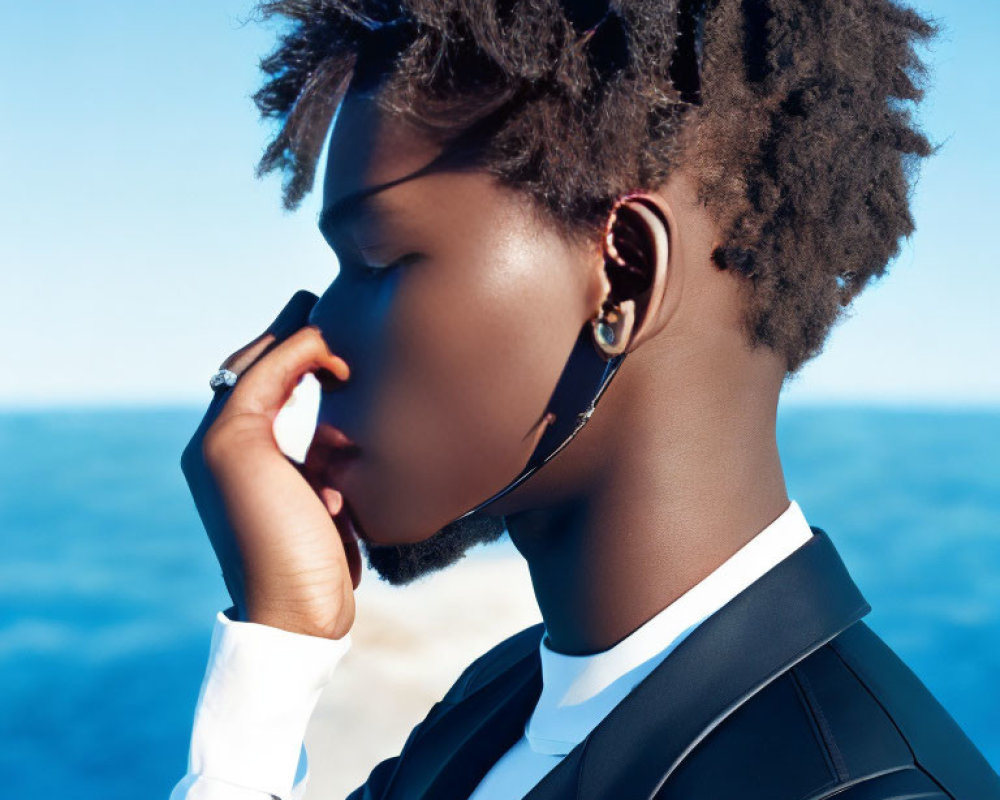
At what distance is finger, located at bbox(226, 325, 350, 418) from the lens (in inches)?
49.8

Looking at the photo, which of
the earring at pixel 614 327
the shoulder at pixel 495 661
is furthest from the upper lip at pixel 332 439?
the shoulder at pixel 495 661

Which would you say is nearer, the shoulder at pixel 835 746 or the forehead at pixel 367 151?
the shoulder at pixel 835 746

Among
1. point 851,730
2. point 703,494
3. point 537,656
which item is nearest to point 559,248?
point 703,494

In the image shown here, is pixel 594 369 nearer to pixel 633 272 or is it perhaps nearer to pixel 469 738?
pixel 633 272

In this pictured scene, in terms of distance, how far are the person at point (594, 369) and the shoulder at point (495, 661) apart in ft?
1.22

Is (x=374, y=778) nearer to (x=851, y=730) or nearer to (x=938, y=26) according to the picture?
(x=851, y=730)

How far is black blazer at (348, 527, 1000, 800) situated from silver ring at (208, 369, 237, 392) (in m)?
0.70

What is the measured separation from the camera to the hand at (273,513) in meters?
1.27

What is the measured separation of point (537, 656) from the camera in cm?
158

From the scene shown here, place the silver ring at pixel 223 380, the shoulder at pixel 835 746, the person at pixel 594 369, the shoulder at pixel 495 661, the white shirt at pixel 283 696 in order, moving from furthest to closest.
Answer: the shoulder at pixel 495 661 → the silver ring at pixel 223 380 → the white shirt at pixel 283 696 → the person at pixel 594 369 → the shoulder at pixel 835 746

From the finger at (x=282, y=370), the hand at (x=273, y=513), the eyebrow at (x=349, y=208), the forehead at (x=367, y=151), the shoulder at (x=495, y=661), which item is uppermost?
the forehead at (x=367, y=151)

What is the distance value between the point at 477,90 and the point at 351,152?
0.17 metres

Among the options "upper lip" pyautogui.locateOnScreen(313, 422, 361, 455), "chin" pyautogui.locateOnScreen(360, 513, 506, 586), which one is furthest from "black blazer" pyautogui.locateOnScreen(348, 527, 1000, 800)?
"chin" pyautogui.locateOnScreen(360, 513, 506, 586)

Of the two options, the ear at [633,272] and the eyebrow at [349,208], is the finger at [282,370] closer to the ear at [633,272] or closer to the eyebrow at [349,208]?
the eyebrow at [349,208]
